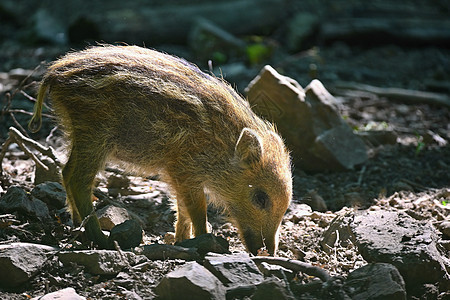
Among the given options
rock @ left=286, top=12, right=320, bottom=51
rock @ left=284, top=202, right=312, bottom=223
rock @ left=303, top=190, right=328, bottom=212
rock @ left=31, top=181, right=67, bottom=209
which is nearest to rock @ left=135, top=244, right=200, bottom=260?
rock @ left=31, top=181, right=67, bottom=209

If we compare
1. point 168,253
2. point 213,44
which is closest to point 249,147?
point 168,253

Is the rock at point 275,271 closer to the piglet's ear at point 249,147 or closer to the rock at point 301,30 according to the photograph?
the piglet's ear at point 249,147

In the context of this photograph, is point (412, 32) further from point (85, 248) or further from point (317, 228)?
point (85, 248)

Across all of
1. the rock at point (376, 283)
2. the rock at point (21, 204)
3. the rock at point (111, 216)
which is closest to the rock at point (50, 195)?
the rock at point (21, 204)

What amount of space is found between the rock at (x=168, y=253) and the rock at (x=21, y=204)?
104 centimetres

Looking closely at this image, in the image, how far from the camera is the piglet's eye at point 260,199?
4.65 m

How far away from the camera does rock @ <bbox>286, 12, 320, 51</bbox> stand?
11.5 m

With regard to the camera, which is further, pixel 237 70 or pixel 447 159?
pixel 237 70

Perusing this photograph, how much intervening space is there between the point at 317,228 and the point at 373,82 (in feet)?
18.3

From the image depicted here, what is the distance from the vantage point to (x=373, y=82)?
10.0 metres

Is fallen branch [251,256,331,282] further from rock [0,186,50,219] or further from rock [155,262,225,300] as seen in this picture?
rock [0,186,50,219]

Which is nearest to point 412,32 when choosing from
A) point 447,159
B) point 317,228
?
point 447,159

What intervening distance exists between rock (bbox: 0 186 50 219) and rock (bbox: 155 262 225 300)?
1570 mm

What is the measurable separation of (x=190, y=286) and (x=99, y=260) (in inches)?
29.0
